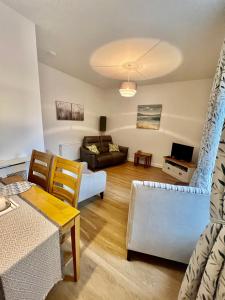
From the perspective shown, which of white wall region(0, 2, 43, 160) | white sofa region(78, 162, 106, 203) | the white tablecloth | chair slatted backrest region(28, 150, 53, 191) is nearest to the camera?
the white tablecloth

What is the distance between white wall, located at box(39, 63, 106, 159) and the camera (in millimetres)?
3580

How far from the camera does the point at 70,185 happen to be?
1.28 m

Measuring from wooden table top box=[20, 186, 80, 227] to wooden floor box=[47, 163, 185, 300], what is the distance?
786 millimetres

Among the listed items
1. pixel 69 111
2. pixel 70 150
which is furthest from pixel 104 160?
pixel 69 111

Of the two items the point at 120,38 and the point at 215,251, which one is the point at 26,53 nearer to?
the point at 120,38

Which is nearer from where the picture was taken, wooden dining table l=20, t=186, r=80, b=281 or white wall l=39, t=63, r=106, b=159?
wooden dining table l=20, t=186, r=80, b=281

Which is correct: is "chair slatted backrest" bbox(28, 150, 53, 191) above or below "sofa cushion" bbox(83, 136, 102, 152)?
above

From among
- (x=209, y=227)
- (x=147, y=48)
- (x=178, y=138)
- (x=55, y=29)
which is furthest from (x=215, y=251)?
(x=178, y=138)

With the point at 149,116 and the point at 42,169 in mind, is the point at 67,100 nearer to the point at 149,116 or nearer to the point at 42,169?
the point at 149,116

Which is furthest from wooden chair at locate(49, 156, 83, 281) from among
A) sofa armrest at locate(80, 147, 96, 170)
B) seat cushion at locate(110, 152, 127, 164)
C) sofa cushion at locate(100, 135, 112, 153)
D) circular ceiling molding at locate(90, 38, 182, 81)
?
sofa cushion at locate(100, 135, 112, 153)

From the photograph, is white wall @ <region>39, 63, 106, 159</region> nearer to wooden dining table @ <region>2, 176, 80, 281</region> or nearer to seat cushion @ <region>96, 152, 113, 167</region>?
seat cushion @ <region>96, 152, 113, 167</region>

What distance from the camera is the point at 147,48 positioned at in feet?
7.86

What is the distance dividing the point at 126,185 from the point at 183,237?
1.91 metres

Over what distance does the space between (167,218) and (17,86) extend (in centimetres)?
245
